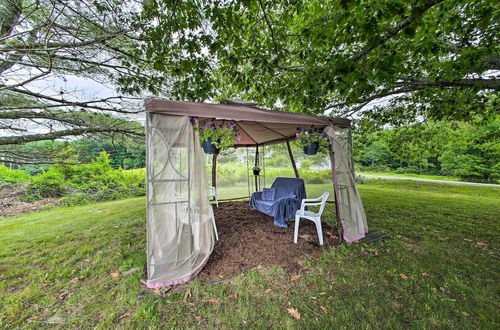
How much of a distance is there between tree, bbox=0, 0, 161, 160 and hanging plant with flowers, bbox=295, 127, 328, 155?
275 cm

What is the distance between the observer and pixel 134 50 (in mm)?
A: 2641

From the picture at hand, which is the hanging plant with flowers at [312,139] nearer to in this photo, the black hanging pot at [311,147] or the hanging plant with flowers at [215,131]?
the black hanging pot at [311,147]

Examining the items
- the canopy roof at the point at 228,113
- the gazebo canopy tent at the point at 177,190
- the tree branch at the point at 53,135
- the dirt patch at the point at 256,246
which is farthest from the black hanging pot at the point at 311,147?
the tree branch at the point at 53,135

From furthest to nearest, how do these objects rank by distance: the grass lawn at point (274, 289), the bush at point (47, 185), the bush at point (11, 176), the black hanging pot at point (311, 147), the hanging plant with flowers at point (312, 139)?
the bush at point (47, 185)
the bush at point (11, 176)
the black hanging pot at point (311, 147)
the hanging plant with flowers at point (312, 139)
the grass lawn at point (274, 289)

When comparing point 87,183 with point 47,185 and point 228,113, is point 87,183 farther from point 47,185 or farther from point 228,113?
point 228,113

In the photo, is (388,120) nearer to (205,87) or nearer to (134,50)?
(205,87)

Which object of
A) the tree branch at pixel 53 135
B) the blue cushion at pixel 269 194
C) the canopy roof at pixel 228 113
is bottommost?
the blue cushion at pixel 269 194

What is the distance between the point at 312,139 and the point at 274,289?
2.45 meters

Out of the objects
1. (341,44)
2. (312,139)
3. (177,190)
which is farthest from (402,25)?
(177,190)

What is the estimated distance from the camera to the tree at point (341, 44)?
6.81 feet

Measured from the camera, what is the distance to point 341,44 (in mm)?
2744

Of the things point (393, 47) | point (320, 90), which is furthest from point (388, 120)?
point (320, 90)

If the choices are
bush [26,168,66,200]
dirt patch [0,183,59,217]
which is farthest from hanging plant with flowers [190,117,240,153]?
bush [26,168,66,200]

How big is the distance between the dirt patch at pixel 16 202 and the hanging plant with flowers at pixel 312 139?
337 inches
